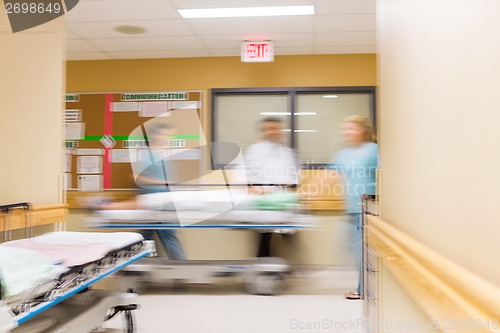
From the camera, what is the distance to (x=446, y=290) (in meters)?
0.88

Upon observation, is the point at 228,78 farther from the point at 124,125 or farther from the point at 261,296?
the point at 261,296

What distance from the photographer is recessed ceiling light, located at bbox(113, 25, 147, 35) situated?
471cm

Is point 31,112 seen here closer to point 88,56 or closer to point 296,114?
point 88,56

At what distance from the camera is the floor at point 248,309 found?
3.42 meters

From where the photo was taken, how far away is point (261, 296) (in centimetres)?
432

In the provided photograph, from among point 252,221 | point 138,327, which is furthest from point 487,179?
point 252,221

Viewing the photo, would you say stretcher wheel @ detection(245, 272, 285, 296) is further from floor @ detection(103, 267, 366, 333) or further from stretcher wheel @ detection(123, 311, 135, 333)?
stretcher wheel @ detection(123, 311, 135, 333)

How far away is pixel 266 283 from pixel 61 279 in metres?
2.53

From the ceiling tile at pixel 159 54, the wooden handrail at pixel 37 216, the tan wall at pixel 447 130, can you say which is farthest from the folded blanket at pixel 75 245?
the ceiling tile at pixel 159 54

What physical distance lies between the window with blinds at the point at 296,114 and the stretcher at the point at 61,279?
278 cm

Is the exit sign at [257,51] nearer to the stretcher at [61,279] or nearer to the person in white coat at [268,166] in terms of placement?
the person in white coat at [268,166]

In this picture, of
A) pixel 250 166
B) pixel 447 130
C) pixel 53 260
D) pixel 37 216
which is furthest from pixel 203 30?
pixel 447 130

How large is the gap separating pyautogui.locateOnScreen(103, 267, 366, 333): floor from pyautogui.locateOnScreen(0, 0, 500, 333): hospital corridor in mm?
27

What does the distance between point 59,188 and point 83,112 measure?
246cm
